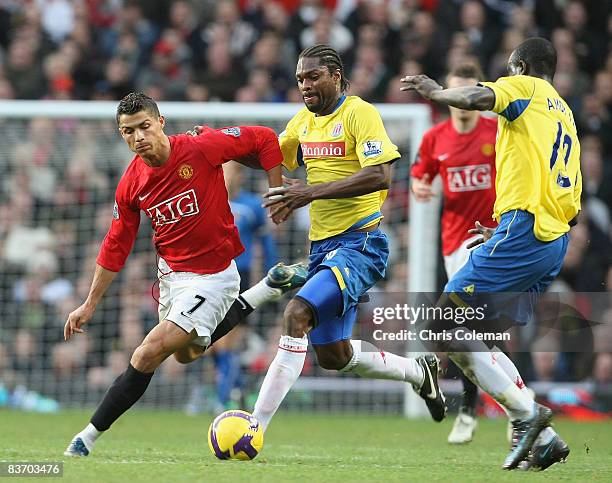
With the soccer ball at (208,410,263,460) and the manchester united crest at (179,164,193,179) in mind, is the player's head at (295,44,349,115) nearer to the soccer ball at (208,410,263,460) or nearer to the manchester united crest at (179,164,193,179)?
the manchester united crest at (179,164,193,179)

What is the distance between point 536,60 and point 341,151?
121cm

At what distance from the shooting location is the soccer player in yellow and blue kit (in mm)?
6547

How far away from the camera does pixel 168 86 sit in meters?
13.6

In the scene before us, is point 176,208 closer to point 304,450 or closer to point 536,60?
point 304,450

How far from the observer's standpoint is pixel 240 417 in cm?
634

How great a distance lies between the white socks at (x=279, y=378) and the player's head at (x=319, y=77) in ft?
4.56

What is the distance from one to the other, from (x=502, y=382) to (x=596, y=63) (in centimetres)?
830

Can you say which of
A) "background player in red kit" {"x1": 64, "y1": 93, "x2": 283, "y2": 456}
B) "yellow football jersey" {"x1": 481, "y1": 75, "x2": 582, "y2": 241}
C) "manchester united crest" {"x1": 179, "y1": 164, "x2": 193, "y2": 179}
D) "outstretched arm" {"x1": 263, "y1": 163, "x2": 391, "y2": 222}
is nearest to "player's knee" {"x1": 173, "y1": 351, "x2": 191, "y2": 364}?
"background player in red kit" {"x1": 64, "y1": 93, "x2": 283, "y2": 456}

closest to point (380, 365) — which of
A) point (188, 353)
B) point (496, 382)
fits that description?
point (496, 382)

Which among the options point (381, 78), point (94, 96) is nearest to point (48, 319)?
point (94, 96)

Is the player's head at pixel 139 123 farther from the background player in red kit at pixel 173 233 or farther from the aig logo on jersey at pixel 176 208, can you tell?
the aig logo on jersey at pixel 176 208

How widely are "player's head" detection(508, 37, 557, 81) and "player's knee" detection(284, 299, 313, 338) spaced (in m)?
1.74

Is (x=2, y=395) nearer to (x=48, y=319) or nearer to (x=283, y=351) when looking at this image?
(x=48, y=319)

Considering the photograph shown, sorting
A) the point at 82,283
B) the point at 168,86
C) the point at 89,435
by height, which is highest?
the point at 168,86
